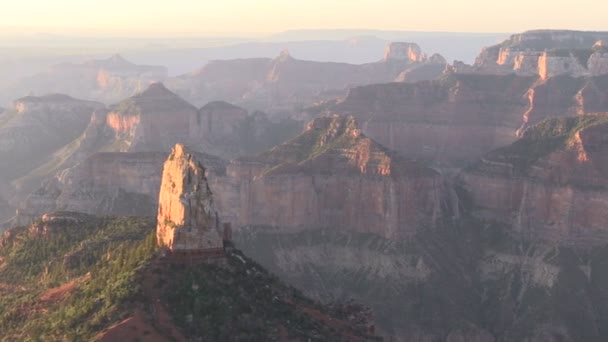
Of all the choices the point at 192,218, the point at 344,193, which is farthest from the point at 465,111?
the point at 192,218

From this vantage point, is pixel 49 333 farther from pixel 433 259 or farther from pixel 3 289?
pixel 433 259

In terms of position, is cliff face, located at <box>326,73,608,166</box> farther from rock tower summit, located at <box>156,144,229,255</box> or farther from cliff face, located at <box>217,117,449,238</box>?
rock tower summit, located at <box>156,144,229,255</box>

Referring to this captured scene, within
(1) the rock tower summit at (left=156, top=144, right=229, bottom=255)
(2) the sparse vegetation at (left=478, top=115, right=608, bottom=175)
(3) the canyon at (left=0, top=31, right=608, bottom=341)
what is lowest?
(3) the canyon at (left=0, top=31, right=608, bottom=341)

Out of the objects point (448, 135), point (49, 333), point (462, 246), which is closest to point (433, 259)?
point (462, 246)

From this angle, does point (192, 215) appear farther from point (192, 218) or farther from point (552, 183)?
point (552, 183)

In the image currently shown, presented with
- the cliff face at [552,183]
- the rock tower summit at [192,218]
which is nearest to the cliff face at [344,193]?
the cliff face at [552,183]

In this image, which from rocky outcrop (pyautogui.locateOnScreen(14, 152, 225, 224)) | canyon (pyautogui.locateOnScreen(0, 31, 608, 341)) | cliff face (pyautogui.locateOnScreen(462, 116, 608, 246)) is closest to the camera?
canyon (pyautogui.locateOnScreen(0, 31, 608, 341))

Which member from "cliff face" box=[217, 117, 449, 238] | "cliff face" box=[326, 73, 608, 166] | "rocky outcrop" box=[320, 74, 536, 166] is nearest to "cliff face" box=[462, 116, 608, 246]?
"cliff face" box=[217, 117, 449, 238]

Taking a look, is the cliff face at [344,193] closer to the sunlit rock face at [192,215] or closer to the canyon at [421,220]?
the canyon at [421,220]

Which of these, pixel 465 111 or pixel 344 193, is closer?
pixel 344 193
